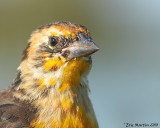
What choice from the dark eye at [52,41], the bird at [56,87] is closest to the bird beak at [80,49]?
the bird at [56,87]

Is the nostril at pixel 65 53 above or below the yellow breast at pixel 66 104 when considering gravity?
above

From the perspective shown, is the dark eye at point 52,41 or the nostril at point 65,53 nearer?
the nostril at point 65,53

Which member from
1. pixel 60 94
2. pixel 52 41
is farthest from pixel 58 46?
pixel 60 94

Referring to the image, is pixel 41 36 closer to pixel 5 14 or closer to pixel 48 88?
pixel 48 88

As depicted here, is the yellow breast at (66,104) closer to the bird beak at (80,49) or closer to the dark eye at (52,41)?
the bird beak at (80,49)

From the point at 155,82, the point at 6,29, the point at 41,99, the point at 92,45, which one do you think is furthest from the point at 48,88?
the point at 6,29

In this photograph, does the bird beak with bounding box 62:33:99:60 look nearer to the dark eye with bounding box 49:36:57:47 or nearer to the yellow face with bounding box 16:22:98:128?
the yellow face with bounding box 16:22:98:128

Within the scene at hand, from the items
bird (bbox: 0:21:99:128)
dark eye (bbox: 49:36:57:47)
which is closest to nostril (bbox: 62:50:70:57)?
bird (bbox: 0:21:99:128)

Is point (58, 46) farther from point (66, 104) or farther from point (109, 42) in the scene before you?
point (109, 42)
